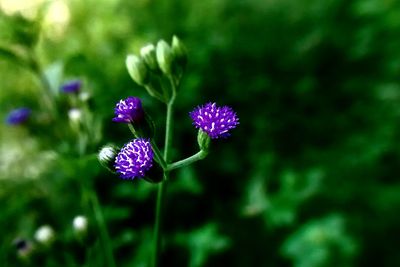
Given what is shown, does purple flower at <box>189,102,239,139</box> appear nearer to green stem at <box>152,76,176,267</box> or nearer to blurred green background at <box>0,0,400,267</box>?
green stem at <box>152,76,176,267</box>

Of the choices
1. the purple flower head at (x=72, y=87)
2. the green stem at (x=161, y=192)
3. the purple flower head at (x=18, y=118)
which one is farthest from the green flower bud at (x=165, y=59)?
the purple flower head at (x=18, y=118)

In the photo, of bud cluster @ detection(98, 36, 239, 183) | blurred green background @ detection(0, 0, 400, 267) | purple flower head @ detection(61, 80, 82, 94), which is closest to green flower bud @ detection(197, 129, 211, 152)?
bud cluster @ detection(98, 36, 239, 183)

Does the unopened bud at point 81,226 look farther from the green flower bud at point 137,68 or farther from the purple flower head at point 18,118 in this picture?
the purple flower head at point 18,118

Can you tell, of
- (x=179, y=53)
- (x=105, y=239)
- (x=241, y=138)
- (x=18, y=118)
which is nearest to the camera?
(x=179, y=53)

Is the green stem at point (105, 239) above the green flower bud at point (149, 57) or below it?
below

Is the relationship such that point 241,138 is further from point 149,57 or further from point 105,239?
point 149,57

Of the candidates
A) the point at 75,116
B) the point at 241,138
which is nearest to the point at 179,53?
the point at 75,116

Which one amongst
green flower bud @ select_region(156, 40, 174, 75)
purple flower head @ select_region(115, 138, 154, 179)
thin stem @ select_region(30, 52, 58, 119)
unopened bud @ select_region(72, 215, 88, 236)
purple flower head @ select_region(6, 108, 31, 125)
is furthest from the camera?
purple flower head @ select_region(6, 108, 31, 125)
